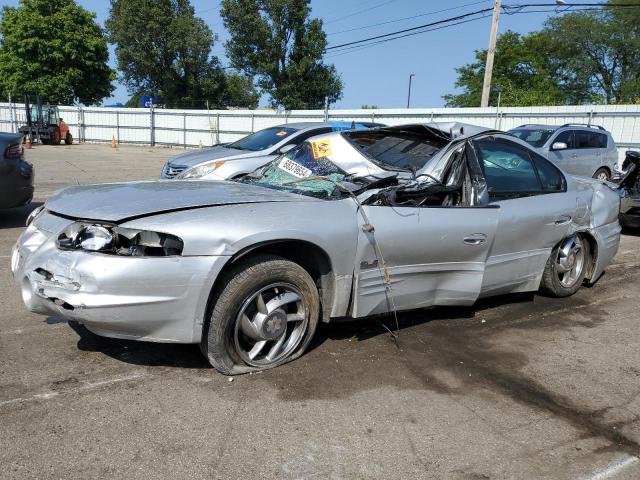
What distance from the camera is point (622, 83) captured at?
143ft

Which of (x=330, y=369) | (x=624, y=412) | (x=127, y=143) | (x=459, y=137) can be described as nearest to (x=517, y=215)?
(x=459, y=137)

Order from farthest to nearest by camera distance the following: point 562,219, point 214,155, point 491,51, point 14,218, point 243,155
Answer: point 491,51 → point 214,155 → point 243,155 → point 14,218 → point 562,219

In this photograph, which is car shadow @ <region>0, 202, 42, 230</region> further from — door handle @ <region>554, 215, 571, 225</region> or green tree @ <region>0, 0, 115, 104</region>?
green tree @ <region>0, 0, 115, 104</region>

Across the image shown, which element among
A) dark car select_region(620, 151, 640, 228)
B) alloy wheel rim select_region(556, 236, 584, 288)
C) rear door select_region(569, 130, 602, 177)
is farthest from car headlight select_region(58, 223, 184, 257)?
rear door select_region(569, 130, 602, 177)

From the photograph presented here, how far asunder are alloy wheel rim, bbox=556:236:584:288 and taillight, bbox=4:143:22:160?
6736mm

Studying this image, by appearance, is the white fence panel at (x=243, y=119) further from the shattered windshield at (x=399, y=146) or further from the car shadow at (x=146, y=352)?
the car shadow at (x=146, y=352)

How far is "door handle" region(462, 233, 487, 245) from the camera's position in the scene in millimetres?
4152

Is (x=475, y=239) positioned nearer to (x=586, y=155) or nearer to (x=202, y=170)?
(x=202, y=170)

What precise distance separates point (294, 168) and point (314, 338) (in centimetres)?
146

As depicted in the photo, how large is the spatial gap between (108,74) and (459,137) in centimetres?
4813

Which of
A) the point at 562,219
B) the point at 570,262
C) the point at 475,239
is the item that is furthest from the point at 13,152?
the point at 570,262

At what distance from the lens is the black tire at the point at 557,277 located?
5.20m

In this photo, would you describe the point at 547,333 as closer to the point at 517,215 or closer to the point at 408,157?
the point at 517,215

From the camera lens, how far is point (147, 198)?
11.4 feet
